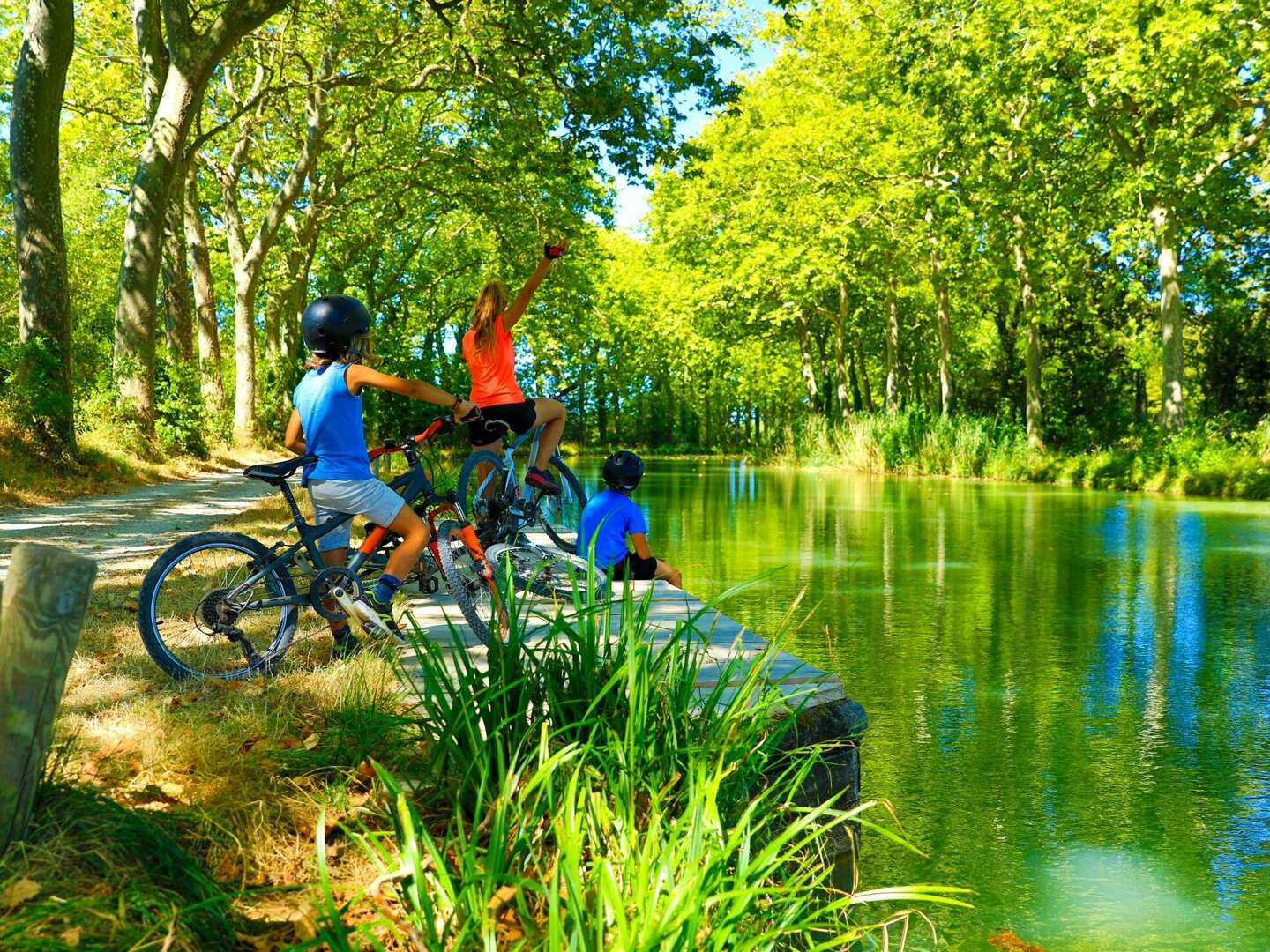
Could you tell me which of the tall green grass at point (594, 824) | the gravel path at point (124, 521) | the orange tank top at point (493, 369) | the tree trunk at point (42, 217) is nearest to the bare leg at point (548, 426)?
the orange tank top at point (493, 369)

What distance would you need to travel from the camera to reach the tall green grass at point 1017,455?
2316cm

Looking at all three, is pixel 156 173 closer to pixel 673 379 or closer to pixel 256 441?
pixel 256 441

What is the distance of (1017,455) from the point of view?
97.2ft

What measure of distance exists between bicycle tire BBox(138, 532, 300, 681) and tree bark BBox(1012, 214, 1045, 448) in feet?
87.4

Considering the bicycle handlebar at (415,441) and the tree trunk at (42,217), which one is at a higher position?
the tree trunk at (42,217)

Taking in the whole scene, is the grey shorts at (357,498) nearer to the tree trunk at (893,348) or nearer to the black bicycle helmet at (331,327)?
the black bicycle helmet at (331,327)

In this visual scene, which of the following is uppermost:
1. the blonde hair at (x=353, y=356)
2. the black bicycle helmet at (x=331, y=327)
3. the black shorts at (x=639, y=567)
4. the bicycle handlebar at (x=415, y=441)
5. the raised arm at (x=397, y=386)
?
the black bicycle helmet at (x=331, y=327)

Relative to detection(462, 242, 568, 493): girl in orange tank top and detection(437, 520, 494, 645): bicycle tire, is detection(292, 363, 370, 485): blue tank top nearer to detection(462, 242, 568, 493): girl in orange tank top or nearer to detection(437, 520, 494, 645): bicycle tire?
detection(437, 520, 494, 645): bicycle tire

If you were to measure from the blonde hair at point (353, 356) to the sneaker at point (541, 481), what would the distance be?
2.44m

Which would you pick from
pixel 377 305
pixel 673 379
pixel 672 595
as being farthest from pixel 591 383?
pixel 672 595

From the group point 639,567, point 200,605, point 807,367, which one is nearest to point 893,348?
point 807,367

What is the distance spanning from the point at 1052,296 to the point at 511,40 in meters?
19.0

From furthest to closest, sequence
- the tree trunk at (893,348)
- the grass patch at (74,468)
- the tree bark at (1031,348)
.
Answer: the tree trunk at (893,348), the tree bark at (1031,348), the grass patch at (74,468)

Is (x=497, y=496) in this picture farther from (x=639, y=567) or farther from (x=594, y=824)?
(x=594, y=824)
